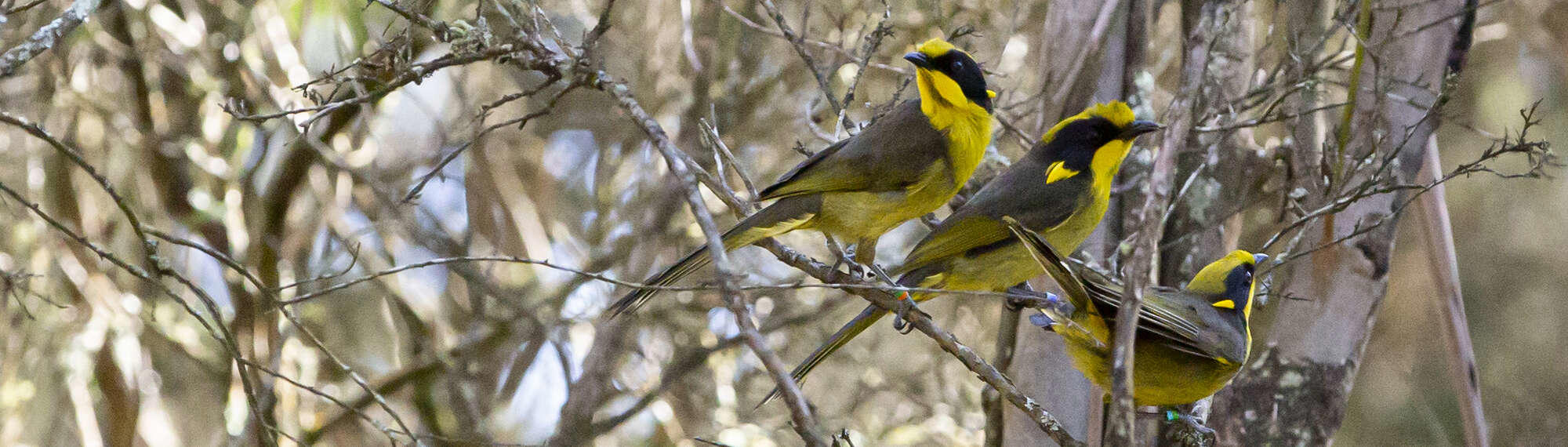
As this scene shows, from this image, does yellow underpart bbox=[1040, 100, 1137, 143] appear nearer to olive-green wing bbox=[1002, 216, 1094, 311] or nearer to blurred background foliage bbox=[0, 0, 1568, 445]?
olive-green wing bbox=[1002, 216, 1094, 311]

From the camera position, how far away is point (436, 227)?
5.96 metres

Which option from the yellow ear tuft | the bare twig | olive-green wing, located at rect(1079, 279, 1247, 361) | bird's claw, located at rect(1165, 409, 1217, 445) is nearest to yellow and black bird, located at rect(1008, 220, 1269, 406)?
olive-green wing, located at rect(1079, 279, 1247, 361)

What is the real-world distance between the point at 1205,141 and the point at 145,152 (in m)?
4.67

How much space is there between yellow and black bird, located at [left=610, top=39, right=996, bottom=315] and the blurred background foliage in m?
1.57

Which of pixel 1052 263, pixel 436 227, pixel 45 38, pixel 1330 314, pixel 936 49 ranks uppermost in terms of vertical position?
pixel 436 227

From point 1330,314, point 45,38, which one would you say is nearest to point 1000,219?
point 1330,314

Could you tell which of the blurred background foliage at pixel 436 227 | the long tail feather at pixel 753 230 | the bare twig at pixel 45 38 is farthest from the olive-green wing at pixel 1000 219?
the bare twig at pixel 45 38

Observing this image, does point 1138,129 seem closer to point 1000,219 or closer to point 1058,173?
point 1058,173

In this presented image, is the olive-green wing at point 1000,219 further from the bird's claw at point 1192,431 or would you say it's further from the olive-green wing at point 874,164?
the bird's claw at point 1192,431

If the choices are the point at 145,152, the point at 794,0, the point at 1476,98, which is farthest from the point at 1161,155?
the point at 1476,98

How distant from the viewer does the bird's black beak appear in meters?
3.00

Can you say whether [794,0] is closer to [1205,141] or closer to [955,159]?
[1205,141]

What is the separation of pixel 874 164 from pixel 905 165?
0.26 feet

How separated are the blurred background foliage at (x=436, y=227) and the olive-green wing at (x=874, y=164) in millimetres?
1609
